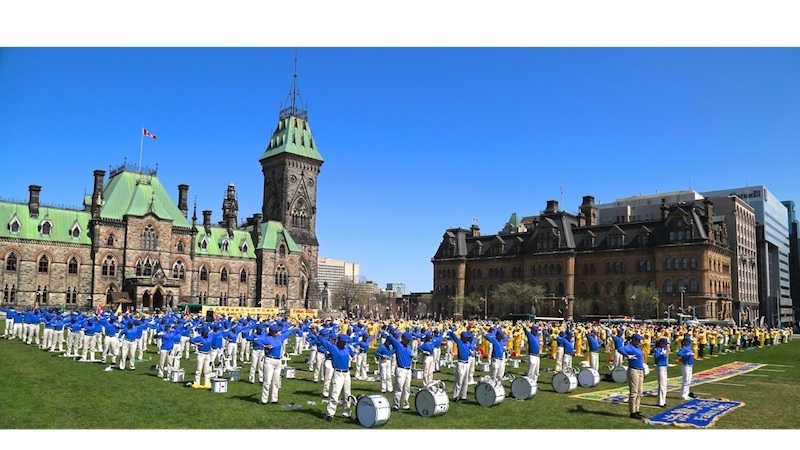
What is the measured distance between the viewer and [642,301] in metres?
74.4

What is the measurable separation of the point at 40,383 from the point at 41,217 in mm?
56727

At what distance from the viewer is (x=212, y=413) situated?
631 inches

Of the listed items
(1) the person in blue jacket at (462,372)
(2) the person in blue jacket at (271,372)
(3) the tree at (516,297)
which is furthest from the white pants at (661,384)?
(3) the tree at (516,297)

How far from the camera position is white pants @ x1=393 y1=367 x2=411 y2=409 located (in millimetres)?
17156

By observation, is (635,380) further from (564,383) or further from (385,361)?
(385,361)

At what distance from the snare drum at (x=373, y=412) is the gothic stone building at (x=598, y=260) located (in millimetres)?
68842

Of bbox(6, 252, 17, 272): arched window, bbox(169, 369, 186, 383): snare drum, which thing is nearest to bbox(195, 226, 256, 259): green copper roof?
bbox(6, 252, 17, 272): arched window

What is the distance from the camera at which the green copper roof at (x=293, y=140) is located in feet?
330

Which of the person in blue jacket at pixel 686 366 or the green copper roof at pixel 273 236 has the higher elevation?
the green copper roof at pixel 273 236

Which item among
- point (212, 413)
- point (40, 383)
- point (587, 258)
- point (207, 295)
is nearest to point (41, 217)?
point (207, 295)

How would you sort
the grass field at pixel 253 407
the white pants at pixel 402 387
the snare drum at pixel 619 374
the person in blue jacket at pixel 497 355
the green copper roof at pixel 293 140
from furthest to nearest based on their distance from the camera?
the green copper roof at pixel 293 140 → the snare drum at pixel 619 374 → the person in blue jacket at pixel 497 355 → the white pants at pixel 402 387 → the grass field at pixel 253 407

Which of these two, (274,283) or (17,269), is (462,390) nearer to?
(17,269)

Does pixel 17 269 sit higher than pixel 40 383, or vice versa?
pixel 17 269

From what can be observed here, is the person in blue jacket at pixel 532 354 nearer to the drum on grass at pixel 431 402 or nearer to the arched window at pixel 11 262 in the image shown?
the drum on grass at pixel 431 402
